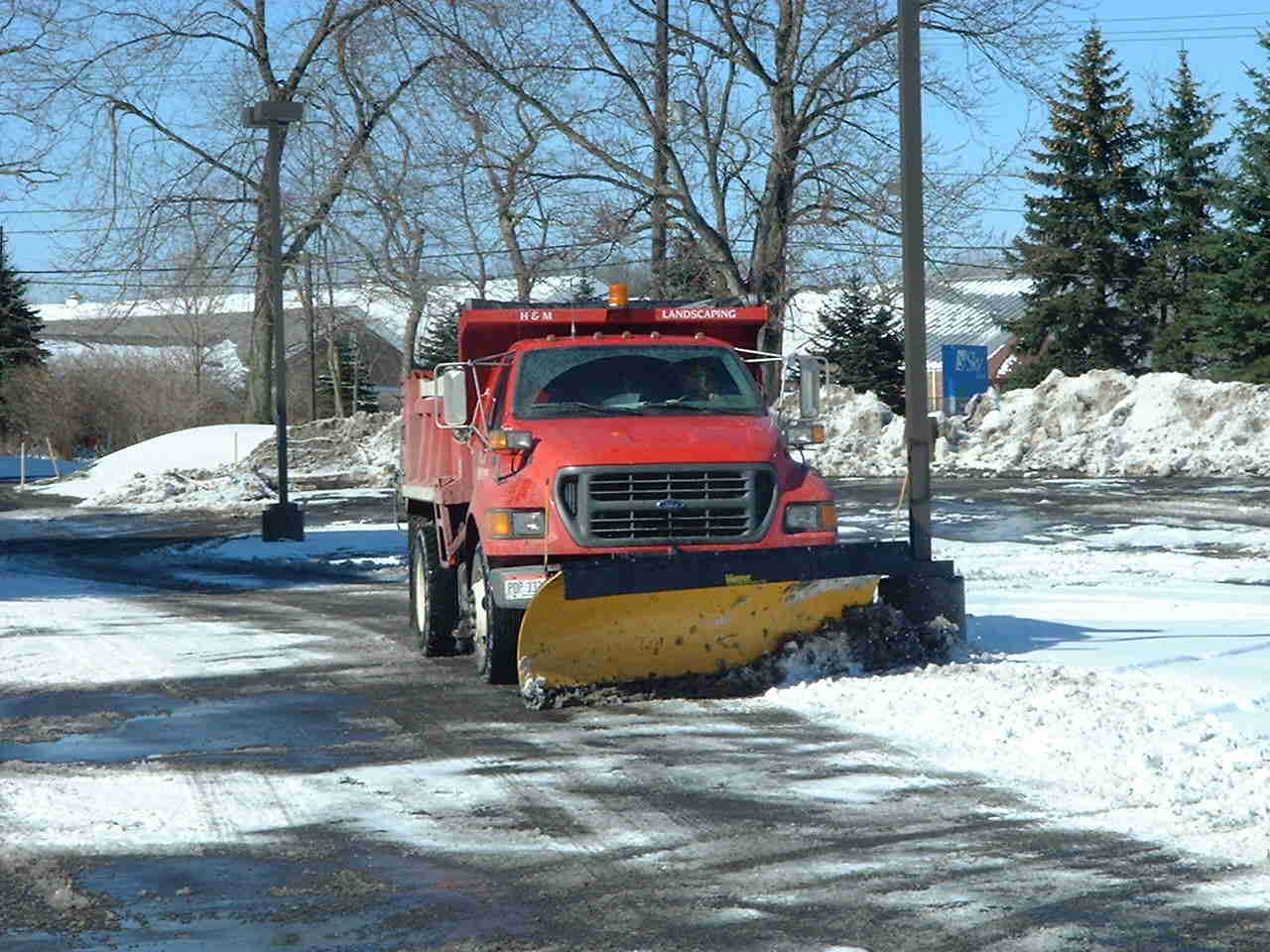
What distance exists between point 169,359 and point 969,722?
7269cm

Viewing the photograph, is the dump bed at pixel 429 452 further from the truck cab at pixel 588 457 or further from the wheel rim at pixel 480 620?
the wheel rim at pixel 480 620

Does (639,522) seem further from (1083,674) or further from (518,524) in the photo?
(1083,674)

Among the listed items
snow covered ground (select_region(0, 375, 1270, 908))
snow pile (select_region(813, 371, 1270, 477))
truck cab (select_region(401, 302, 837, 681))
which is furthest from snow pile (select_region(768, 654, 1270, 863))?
snow pile (select_region(813, 371, 1270, 477))

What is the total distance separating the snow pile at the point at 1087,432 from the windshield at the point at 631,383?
2224cm

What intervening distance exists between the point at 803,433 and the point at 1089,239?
44.8m

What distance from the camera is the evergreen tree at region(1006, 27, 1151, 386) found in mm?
52688

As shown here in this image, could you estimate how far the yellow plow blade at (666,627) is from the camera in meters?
9.75

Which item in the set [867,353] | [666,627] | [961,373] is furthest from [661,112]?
[867,353]

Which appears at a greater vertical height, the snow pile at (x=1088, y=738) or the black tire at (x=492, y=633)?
the black tire at (x=492, y=633)

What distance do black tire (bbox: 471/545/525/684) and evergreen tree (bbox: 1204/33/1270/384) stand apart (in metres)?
39.0

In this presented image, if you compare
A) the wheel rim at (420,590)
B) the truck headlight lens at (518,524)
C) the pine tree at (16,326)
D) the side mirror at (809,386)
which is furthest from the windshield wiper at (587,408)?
the pine tree at (16,326)

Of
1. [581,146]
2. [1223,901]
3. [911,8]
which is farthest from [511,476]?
[581,146]

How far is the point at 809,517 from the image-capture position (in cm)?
1054

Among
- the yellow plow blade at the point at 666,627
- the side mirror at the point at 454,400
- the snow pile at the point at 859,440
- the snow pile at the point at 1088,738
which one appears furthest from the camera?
the snow pile at the point at 859,440
